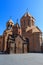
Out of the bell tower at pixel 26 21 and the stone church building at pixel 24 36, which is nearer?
the stone church building at pixel 24 36

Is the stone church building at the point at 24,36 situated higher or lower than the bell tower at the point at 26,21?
lower

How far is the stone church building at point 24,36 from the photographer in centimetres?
2892

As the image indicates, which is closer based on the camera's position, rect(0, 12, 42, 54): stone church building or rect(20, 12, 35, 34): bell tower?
rect(0, 12, 42, 54): stone church building

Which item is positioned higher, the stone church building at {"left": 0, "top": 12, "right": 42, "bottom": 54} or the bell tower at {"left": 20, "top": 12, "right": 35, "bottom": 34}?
the bell tower at {"left": 20, "top": 12, "right": 35, "bottom": 34}

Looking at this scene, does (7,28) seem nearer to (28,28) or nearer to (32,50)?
(28,28)

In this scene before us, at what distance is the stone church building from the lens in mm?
28925

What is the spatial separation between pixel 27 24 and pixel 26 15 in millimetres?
3062

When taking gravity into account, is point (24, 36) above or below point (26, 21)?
below

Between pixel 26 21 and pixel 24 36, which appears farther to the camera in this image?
pixel 26 21

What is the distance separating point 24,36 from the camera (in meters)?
36.4

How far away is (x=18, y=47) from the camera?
28875 mm

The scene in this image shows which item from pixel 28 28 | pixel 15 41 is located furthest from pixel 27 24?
pixel 15 41

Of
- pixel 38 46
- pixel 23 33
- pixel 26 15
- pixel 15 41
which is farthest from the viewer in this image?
pixel 26 15

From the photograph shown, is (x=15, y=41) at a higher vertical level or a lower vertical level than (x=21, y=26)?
lower
